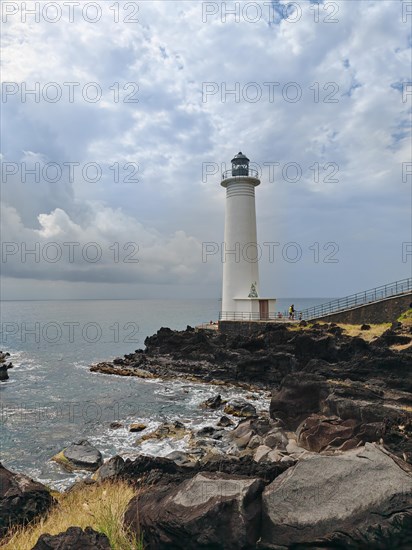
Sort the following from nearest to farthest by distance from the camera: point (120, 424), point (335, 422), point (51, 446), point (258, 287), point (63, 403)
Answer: point (335, 422)
point (51, 446)
point (120, 424)
point (63, 403)
point (258, 287)

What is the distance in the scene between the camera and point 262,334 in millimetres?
34688

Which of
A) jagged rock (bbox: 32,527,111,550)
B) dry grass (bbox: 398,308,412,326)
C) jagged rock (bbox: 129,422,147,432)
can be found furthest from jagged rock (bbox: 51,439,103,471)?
dry grass (bbox: 398,308,412,326)

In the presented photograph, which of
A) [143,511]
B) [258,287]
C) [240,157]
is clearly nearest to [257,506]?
[143,511]

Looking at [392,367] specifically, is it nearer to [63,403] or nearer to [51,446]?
[51,446]

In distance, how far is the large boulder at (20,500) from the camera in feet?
25.1

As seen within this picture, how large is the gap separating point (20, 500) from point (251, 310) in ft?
112

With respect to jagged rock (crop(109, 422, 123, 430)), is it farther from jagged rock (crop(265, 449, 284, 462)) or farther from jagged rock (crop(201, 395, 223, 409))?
jagged rock (crop(265, 449, 284, 462))

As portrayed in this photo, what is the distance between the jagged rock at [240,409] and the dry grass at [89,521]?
12.9 metres

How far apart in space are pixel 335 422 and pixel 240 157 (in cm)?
3757

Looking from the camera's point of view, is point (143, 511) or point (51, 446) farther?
point (51, 446)

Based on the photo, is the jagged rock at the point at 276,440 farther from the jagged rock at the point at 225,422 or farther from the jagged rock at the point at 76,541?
the jagged rock at the point at 76,541

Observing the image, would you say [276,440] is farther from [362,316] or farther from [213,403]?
[362,316]

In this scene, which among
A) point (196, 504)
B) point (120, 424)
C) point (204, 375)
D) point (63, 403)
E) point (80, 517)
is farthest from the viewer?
point (204, 375)

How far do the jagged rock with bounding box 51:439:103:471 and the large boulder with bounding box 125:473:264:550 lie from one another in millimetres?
9782
